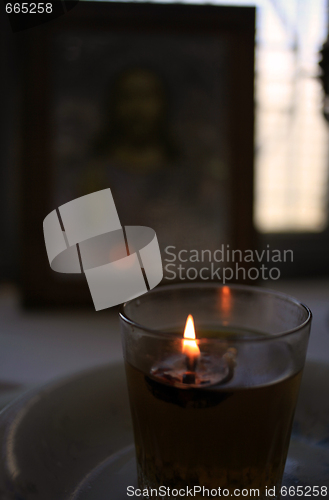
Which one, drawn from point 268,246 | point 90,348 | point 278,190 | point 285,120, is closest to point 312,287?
point 268,246

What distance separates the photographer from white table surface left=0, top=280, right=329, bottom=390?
47 centimetres

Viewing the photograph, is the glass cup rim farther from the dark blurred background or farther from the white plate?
the dark blurred background

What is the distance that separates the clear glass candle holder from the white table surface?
0.56 ft

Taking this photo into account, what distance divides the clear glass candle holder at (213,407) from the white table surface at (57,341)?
17 centimetres

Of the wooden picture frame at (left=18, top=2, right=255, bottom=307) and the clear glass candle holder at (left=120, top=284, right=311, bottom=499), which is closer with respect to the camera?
the clear glass candle holder at (left=120, top=284, right=311, bottom=499)

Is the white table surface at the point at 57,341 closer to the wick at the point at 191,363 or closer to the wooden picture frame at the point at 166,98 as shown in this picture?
the wooden picture frame at the point at 166,98

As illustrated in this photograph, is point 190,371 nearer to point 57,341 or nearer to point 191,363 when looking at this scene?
point 191,363

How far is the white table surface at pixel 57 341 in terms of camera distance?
0.47 m

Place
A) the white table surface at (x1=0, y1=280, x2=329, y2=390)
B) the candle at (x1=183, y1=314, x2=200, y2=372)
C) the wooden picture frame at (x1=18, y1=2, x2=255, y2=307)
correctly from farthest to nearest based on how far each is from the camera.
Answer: the wooden picture frame at (x1=18, y1=2, x2=255, y2=307)
the white table surface at (x1=0, y1=280, x2=329, y2=390)
the candle at (x1=183, y1=314, x2=200, y2=372)

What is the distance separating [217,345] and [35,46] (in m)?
0.57

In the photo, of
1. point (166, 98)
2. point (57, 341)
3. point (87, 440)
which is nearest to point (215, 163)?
point (166, 98)

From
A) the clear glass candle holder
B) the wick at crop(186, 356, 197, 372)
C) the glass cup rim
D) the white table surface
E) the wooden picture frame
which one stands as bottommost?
the white table surface

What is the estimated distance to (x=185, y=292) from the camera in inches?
12.4

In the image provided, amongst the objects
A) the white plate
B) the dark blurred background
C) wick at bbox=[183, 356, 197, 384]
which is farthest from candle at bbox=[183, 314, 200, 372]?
the dark blurred background
